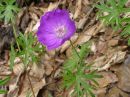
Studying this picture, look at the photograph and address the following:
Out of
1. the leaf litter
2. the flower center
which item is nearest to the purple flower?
the flower center

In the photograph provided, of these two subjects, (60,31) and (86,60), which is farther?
(86,60)

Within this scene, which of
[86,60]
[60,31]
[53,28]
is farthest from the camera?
[86,60]

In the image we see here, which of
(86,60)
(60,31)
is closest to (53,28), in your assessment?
(60,31)

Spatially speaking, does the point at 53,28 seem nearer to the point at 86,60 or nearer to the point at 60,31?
the point at 60,31

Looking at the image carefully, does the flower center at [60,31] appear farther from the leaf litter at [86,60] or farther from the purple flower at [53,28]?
the leaf litter at [86,60]

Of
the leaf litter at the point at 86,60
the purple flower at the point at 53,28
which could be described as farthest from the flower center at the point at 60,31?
the leaf litter at the point at 86,60
